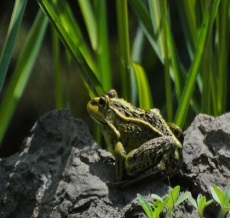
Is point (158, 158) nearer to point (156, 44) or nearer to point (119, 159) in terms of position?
point (119, 159)

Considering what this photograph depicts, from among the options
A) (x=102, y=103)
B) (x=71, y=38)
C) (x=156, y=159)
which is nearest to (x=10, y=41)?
(x=71, y=38)

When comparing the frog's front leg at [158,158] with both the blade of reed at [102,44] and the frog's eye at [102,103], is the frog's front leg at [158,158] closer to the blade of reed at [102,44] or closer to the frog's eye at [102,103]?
the frog's eye at [102,103]

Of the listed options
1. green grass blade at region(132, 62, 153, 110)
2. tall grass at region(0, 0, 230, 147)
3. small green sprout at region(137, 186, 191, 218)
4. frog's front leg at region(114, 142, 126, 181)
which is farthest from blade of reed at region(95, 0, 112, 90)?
small green sprout at region(137, 186, 191, 218)

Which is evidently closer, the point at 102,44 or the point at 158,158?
the point at 158,158

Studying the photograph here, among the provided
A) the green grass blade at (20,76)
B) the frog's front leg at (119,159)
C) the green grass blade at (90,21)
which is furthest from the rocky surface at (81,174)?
the green grass blade at (90,21)

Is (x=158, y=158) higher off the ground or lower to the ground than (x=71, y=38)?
lower

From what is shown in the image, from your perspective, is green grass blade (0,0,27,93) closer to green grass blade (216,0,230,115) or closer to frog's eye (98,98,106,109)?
frog's eye (98,98,106,109)
